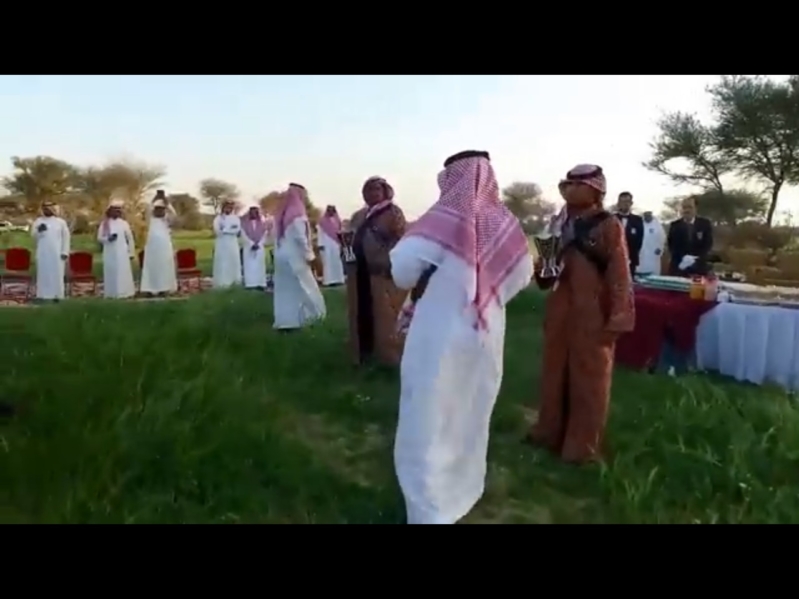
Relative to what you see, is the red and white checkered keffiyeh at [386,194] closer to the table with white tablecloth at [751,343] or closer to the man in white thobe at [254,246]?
the man in white thobe at [254,246]

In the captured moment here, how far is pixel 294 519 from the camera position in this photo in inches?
144

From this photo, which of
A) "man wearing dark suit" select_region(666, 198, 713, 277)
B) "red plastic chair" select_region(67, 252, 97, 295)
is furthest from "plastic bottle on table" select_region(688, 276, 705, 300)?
"red plastic chair" select_region(67, 252, 97, 295)

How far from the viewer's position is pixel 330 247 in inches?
248

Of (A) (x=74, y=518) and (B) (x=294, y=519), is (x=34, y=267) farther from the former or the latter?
(B) (x=294, y=519)

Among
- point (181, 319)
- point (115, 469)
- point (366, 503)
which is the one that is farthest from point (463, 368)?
point (181, 319)

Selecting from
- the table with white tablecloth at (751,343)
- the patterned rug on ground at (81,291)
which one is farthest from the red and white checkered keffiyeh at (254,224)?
the table with white tablecloth at (751,343)

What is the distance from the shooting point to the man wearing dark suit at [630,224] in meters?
4.44

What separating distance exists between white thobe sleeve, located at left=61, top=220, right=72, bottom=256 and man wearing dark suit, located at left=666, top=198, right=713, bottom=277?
3688 mm

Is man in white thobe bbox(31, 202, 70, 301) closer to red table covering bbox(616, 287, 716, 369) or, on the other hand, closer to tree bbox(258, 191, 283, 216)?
tree bbox(258, 191, 283, 216)

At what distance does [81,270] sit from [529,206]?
3.12 meters

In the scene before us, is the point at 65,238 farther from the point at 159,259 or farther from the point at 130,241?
the point at 159,259

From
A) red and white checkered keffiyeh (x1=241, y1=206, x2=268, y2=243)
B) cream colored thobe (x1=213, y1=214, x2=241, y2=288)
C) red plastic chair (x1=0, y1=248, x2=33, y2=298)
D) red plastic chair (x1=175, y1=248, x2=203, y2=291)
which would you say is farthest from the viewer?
red and white checkered keffiyeh (x1=241, y1=206, x2=268, y2=243)

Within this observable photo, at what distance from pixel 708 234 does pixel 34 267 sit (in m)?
4.25

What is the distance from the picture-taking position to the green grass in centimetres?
368
